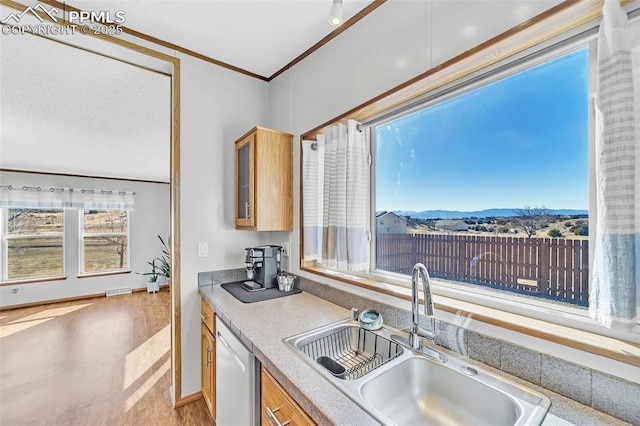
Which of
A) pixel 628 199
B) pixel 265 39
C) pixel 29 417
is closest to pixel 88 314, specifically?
pixel 29 417

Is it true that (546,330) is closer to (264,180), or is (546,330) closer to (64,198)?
(264,180)

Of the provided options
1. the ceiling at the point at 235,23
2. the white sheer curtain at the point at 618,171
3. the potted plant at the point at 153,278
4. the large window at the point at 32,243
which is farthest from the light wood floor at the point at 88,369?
the ceiling at the point at 235,23

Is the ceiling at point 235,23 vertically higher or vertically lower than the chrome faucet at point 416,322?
higher

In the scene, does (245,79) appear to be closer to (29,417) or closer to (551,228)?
(551,228)

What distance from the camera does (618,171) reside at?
2.49 ft

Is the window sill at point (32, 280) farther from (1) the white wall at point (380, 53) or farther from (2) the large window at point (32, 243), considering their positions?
(1) the white wall at point (380, 53)

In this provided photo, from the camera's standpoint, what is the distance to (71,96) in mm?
2283

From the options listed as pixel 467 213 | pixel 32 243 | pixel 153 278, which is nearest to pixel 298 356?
pixel 467 213

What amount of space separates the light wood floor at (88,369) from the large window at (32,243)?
0.74 metres

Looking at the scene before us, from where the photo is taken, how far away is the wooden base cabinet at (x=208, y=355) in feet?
5.80

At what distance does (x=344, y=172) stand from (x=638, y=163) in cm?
116

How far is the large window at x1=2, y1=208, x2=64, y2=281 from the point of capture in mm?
4711

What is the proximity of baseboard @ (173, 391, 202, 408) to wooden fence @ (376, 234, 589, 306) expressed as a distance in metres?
1.78

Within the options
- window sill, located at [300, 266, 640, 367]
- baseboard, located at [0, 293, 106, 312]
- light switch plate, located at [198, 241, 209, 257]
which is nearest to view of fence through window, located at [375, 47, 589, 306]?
window sill, located at [300, 266, 640, 367]
